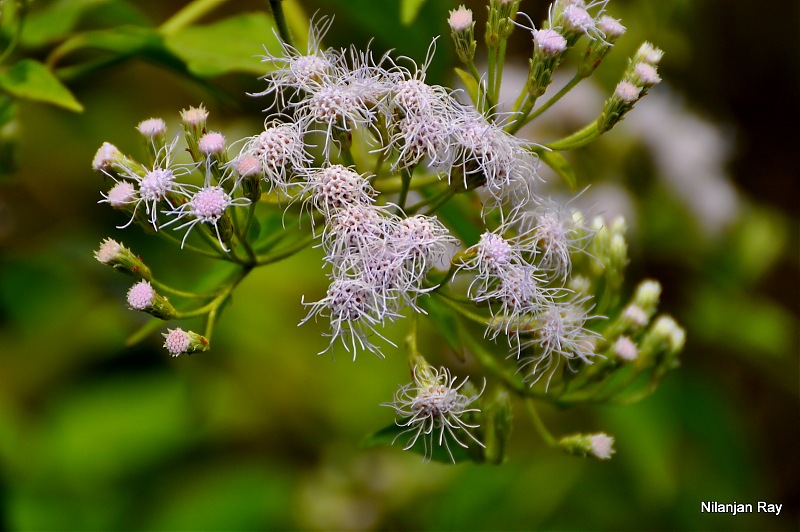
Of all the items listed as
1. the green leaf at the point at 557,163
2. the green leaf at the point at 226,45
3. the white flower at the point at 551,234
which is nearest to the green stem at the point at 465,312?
the white flower at the point at 551,234

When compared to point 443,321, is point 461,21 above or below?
above

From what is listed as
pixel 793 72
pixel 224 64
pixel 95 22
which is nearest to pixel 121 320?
pixel 95 22

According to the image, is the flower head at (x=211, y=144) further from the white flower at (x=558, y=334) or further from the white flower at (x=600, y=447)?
the white flower at (x=600, y=447)

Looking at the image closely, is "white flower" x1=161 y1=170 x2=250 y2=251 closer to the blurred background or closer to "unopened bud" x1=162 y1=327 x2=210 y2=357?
"unopened bud" x1=162 y1=327 x2=210 y2=357

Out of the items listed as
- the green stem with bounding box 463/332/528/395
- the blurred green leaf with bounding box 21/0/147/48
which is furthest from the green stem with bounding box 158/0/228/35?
the green stem with bounding box 463/332/528/395

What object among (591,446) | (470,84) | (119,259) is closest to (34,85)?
(119,259)

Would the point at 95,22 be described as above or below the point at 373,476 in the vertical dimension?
below

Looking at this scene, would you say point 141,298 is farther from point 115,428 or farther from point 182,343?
point 115,428

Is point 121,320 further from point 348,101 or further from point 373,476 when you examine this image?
point 348,101
